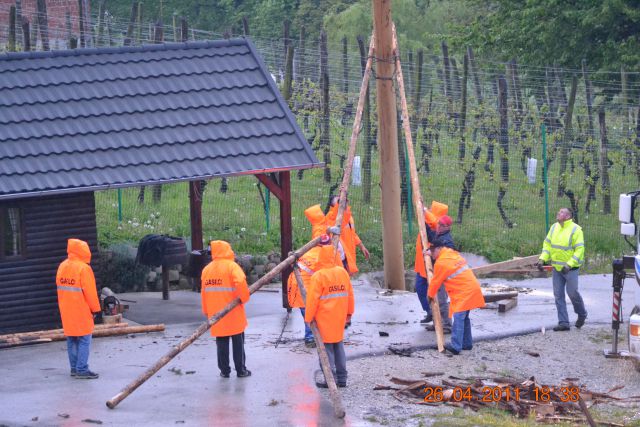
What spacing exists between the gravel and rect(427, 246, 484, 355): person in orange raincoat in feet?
1.09

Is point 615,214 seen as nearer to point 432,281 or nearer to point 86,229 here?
point 432,281

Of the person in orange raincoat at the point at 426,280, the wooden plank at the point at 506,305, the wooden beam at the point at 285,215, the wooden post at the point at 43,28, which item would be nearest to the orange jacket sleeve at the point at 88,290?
the wooden beam at the point at 285,215

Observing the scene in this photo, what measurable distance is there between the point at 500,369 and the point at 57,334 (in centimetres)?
575

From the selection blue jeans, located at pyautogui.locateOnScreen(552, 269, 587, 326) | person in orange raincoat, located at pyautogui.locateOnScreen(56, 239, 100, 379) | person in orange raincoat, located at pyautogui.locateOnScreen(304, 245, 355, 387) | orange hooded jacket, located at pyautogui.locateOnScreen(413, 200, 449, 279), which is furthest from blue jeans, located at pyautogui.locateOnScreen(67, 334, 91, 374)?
blue jeans, located at pyautogui.locateOnScreen(552, 269, 587, 326)

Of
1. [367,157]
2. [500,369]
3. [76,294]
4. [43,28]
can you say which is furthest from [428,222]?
[43,28]

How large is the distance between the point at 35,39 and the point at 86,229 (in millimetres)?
9080

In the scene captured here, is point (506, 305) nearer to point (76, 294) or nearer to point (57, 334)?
point (57, 334)

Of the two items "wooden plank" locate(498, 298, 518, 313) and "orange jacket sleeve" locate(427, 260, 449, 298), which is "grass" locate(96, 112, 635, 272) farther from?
"orange jacket sleeve" locate(427, 260, 449, 298)

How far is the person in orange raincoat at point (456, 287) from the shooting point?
519 inches

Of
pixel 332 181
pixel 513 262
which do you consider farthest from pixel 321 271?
pixel 332 181

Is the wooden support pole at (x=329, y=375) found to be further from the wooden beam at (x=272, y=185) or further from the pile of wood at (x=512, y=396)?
the wooden beam at (x=272, y=185)

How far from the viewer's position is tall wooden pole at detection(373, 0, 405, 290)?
16281 mm

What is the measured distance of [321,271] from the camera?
11.4 meters

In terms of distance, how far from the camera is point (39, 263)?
561 inches
